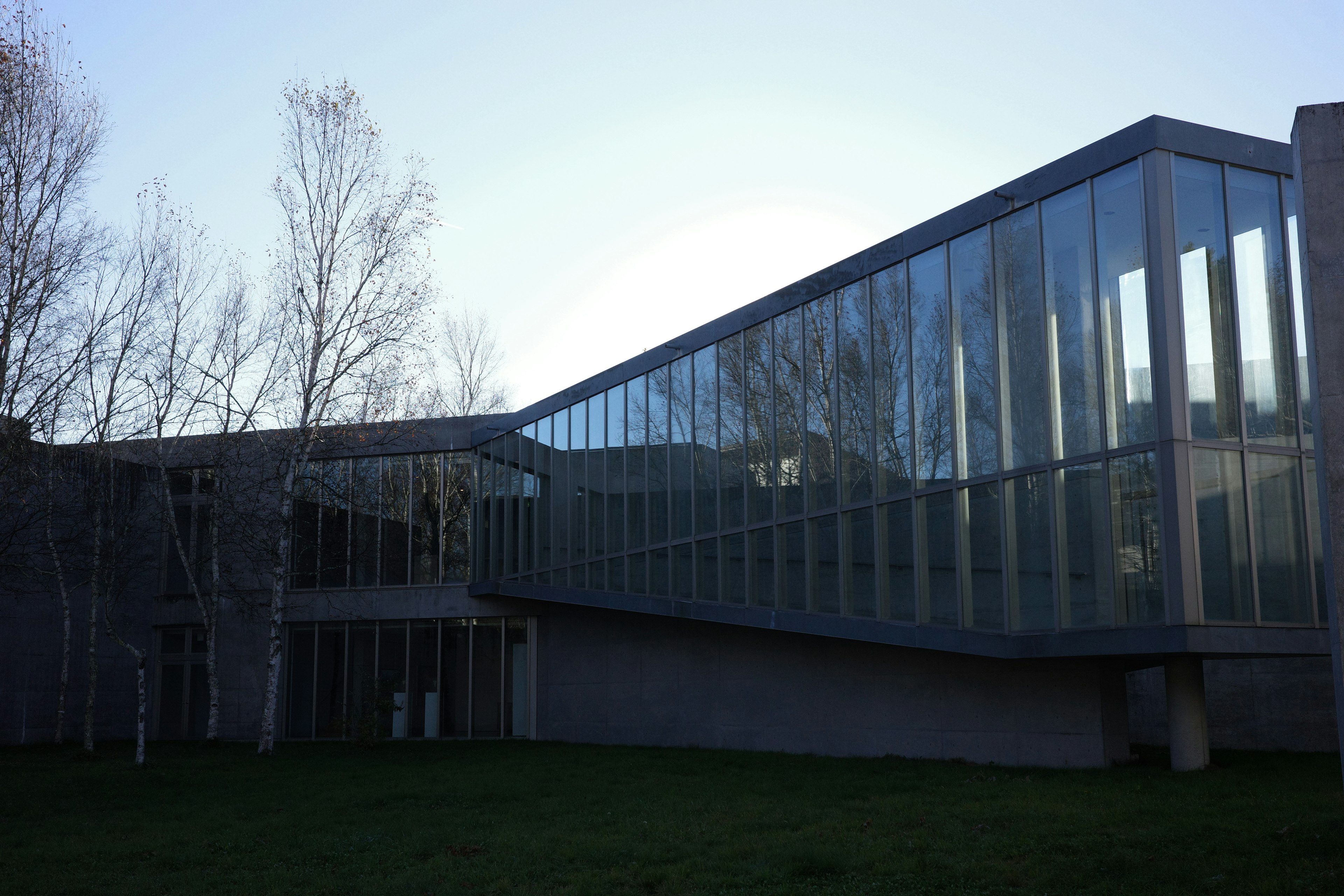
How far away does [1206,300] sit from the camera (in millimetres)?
15461

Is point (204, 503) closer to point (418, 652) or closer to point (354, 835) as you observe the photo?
point (418, 652)

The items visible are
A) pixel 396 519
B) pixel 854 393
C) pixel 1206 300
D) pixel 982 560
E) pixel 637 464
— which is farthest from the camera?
pixel 396 519

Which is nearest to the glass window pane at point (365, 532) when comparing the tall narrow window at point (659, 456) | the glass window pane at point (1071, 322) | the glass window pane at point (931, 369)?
the tall narrow window at point (659, 456)

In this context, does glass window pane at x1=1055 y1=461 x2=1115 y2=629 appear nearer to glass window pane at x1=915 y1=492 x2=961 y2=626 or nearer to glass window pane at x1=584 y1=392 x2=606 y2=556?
glass window pane at x1=915 y1=492 x2=961 y2=626

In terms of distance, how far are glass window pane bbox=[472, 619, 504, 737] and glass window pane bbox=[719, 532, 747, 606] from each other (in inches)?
411

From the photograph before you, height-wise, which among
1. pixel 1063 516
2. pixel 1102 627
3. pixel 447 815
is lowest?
pixel 447 815

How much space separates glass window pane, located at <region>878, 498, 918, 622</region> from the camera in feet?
60.0

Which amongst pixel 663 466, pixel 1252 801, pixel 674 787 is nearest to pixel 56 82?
pixel 663 466

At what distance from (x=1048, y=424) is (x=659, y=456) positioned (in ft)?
35.0

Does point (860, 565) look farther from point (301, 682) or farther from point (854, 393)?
point (301, 682)

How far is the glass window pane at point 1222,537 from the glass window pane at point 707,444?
10161mm

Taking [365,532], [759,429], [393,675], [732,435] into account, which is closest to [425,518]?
[365,532]

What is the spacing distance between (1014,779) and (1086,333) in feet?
20.6

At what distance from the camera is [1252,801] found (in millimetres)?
12664
